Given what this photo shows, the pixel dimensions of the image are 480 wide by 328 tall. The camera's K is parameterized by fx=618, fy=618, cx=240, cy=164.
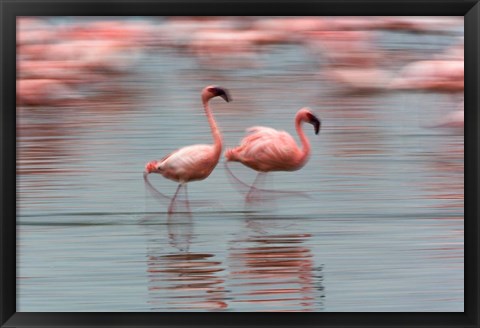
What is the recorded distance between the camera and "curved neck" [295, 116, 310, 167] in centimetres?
166

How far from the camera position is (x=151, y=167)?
5.45 ft

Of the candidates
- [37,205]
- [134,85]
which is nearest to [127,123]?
[134,85]

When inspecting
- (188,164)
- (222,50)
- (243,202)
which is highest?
(222,50)

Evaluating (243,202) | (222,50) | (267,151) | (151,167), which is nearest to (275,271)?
(243,202)

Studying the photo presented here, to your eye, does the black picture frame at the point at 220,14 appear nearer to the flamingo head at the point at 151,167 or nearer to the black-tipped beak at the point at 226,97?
the black-tipped beak at the point at 226,97

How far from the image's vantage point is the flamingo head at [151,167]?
5.45ft

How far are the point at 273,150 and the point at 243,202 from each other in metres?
0.16

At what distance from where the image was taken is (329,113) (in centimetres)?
167

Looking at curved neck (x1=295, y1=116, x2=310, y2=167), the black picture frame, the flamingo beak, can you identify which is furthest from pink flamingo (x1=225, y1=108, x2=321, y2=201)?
the black picture frame

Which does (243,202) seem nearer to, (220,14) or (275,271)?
(275,271)

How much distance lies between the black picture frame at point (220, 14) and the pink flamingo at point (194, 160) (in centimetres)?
23

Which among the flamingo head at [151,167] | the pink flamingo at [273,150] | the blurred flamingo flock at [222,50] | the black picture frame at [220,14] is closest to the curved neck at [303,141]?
the pink flamingo at [273,150]

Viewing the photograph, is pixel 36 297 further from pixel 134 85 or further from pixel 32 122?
pixel 134 85
